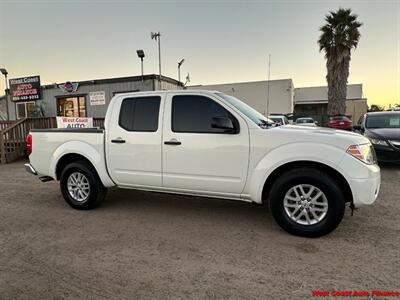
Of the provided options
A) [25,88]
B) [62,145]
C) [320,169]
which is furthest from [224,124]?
[25,88]

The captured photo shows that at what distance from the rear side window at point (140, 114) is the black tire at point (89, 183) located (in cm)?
103

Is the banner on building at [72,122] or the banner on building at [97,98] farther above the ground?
the banner on building at [97,98]

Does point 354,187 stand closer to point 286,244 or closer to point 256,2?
point 286,244

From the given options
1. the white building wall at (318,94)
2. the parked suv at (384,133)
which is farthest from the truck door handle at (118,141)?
the white building wall at (318,94)

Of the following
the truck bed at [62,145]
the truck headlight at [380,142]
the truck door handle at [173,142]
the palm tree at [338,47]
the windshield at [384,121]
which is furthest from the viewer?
the palm tree at [338,47]

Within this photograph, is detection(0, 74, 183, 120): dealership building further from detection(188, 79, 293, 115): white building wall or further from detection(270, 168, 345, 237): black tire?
detection(188, 79, 293, 115): white building wall

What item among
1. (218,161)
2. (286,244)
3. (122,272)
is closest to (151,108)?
(218,161)

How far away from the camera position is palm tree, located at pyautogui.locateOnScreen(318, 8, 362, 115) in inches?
862

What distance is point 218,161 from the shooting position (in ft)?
13.1

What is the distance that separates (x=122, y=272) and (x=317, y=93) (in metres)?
44.6

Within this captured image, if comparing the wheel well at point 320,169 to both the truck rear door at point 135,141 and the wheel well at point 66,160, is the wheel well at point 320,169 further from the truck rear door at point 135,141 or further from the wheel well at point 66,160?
the wheel well at point 66,160

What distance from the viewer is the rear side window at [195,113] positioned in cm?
411

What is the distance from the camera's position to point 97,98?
1525 centimetres

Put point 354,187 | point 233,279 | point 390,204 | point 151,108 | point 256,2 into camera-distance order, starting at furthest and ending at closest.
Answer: point 256,2
point 390,204
point 151,108
point 354,187
point 233,279
